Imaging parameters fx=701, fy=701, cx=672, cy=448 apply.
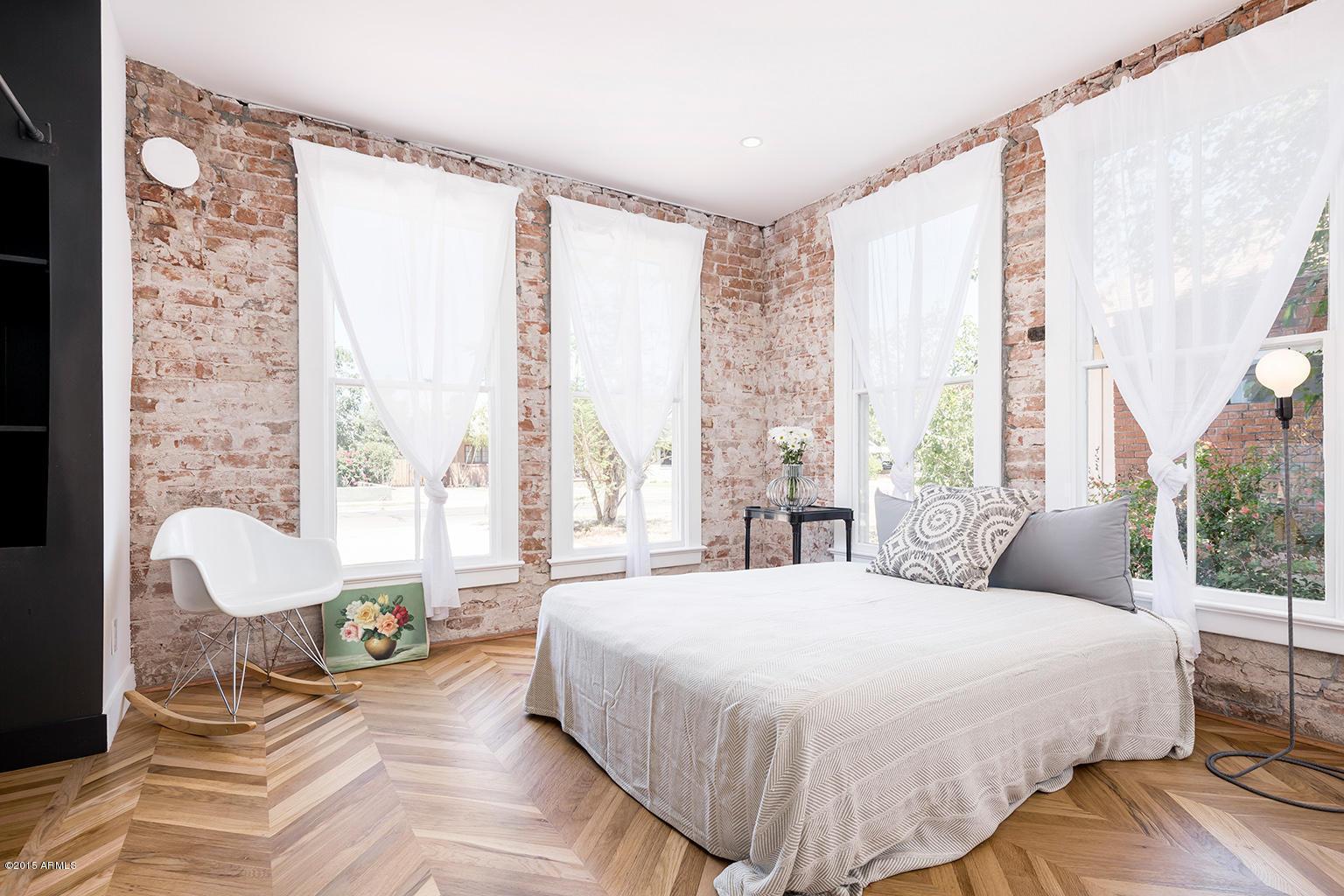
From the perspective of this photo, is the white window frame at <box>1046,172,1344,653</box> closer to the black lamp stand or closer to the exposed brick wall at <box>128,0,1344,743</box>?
the exposed brick wall at <box>128,0,1344,743</box>

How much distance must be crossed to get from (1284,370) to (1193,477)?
0.76 m

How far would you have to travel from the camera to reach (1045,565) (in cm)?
294

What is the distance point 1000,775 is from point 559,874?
4.22 feet

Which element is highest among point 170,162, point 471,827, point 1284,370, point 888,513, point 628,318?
point 170,162

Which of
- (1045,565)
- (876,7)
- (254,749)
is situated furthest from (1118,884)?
(876,7)

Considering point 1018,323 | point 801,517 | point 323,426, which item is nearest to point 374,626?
point 323,426

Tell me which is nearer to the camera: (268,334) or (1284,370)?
(1284,370)

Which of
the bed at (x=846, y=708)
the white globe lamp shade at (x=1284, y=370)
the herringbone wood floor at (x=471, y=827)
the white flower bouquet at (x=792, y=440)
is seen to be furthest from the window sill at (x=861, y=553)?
the white globe lamp shade at (x=1284, y=370)

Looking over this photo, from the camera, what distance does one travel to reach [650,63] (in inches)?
125

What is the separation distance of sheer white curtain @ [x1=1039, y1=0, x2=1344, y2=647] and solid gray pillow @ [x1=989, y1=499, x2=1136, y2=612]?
239mm

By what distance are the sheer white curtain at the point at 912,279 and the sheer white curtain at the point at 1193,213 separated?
565 millimetres

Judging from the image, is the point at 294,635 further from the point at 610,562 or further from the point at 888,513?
the point at 888,513

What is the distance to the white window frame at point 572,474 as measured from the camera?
4.40 metres

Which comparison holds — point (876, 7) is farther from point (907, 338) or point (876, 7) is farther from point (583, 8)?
point (907, 338)
